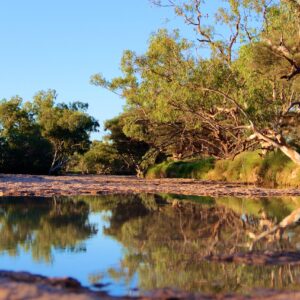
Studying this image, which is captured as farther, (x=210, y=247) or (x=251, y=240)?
(x=251, y=240)

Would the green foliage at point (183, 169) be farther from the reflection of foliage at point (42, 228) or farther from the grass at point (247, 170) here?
the reflection of foliage at point (42, 228)

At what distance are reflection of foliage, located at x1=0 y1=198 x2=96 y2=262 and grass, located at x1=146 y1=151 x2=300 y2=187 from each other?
622 inches

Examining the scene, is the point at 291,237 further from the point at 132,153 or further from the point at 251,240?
the point at 132,153

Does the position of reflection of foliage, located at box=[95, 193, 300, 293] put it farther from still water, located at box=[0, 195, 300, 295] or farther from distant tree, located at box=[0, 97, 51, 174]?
distant tree, located at box=[0, 97, 51, 174]

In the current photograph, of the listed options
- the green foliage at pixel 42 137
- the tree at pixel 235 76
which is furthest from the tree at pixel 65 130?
the tree at pixel 235 76

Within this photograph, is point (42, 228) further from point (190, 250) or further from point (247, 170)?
point (247, 170)

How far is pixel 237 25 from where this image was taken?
79.9 ft

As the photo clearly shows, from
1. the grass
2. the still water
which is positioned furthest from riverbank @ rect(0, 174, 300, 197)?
the still water

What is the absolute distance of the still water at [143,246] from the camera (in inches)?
190

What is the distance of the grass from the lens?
86.0ft

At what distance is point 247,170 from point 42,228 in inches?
915

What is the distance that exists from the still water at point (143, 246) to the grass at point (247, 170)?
14.2 m

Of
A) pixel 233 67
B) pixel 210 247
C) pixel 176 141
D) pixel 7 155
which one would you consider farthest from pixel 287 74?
pixel 7 155

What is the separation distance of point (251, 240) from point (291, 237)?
75 cm
